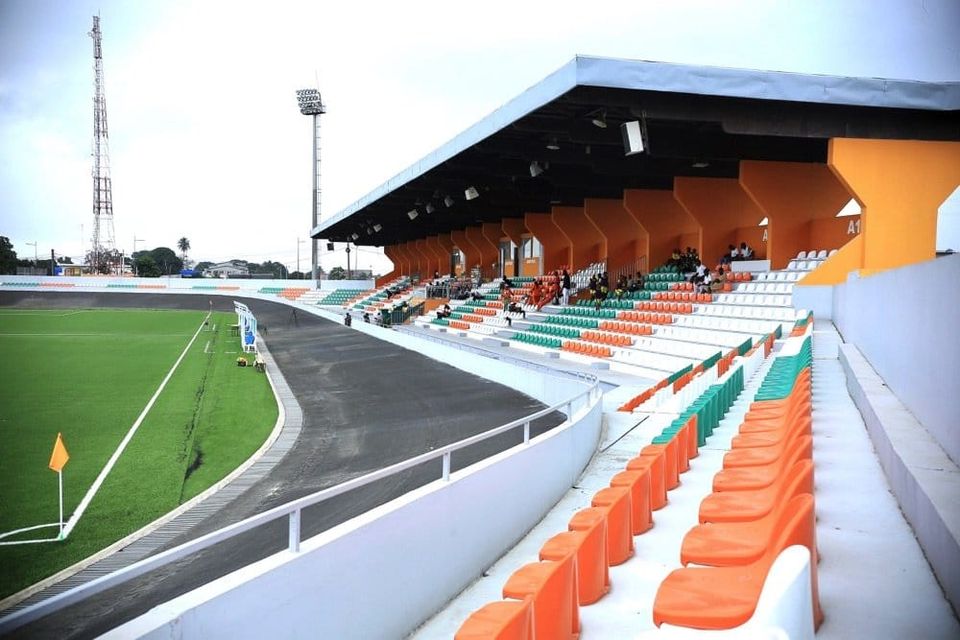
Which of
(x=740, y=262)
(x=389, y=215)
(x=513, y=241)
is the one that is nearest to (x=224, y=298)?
(x=389, y=215)

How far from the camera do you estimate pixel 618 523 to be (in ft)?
15.0

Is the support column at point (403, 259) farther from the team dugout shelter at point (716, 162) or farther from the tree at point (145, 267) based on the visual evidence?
the tree at point (145, 267)

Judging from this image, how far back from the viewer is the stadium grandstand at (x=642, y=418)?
10.6 ft

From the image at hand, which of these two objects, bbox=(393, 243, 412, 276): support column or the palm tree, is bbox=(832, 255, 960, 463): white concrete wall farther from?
the palm tree

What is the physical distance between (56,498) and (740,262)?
1871 cm

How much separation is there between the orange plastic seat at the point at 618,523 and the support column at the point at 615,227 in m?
25.7

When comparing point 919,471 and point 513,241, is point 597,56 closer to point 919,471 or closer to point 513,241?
point 919,471

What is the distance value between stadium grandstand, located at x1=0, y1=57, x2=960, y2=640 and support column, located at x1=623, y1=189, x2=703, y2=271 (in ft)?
0.29

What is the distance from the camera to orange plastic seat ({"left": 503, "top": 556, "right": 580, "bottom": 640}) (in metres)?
3.20

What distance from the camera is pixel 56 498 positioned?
8.56 m

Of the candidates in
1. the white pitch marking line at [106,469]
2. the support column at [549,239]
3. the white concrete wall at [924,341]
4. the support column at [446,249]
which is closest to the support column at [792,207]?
the white concrete wall at [924,341]

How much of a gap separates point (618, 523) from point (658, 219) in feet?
77.7

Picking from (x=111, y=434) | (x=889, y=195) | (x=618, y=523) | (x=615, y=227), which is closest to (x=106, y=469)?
(x=111, y=434)

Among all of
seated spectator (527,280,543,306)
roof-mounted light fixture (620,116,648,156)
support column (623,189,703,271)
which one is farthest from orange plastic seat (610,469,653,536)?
seated spectator (527,280,543,306)
